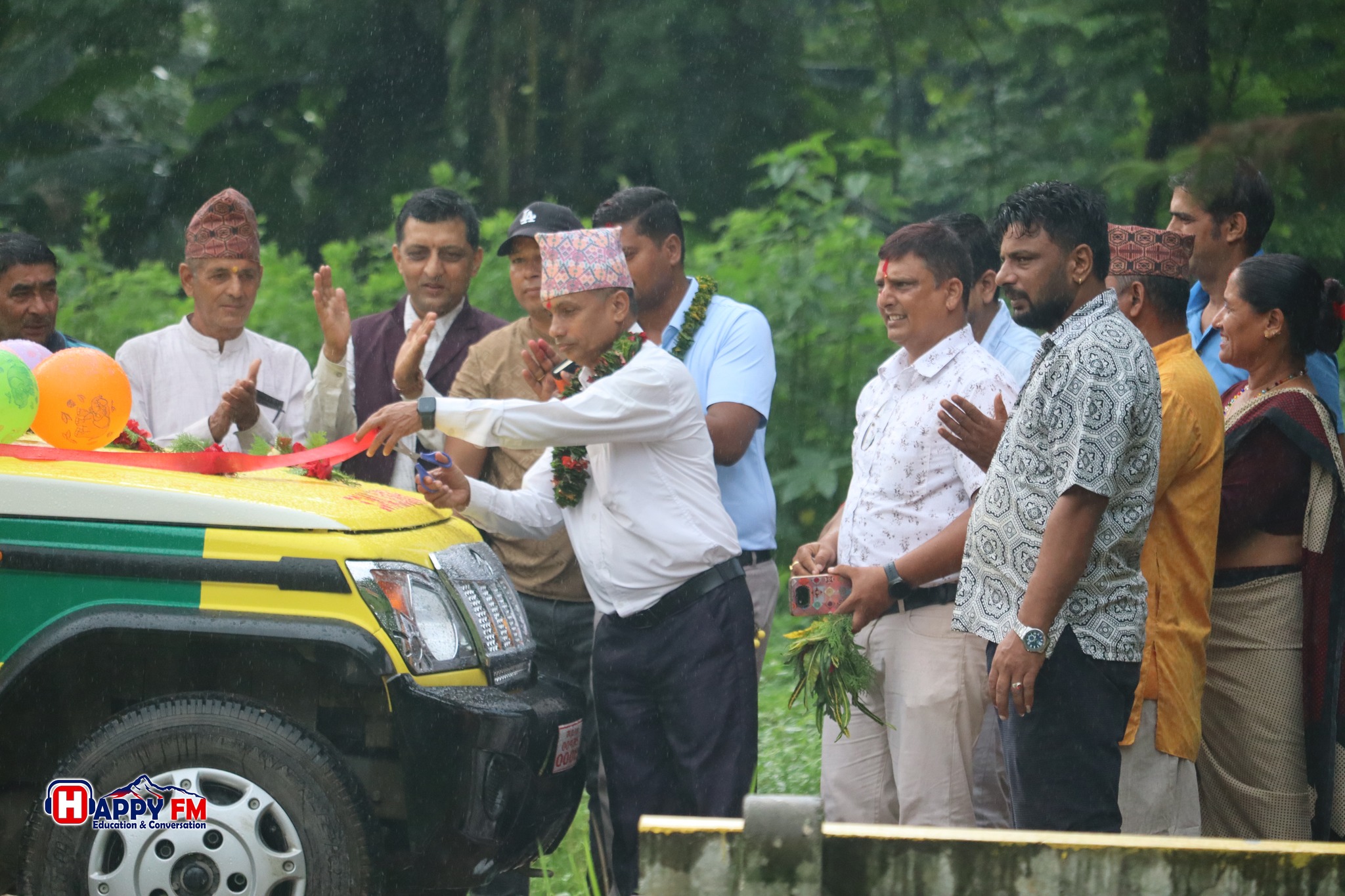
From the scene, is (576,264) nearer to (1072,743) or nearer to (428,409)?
(428,409)

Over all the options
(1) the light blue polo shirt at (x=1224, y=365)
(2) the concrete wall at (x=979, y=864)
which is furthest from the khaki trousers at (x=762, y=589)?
(2) the concrete wall at (x=979, y=864)

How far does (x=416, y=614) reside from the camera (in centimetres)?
414

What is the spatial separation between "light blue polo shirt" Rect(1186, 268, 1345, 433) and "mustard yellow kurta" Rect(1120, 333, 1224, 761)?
0.55 m

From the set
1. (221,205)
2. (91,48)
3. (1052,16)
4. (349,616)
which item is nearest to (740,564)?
(349,616)

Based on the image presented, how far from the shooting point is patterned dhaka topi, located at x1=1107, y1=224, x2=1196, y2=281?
4348 millimetres

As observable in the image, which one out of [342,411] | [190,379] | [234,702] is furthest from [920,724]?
[190,379]

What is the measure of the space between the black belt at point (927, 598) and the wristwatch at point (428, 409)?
1570 mm

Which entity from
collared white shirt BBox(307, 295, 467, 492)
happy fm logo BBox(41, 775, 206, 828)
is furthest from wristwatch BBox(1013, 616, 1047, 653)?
collared white shirt BBox(307, 295, 467, 492)

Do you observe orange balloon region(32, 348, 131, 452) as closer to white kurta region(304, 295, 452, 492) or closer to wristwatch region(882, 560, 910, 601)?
white kurta region(304, 295, 452, 492)

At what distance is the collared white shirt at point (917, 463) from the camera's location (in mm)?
4680

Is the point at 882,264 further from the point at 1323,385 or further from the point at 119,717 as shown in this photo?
the point at 119,717

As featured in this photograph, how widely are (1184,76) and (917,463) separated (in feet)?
10.1

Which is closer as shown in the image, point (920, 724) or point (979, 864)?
point (979, 864)

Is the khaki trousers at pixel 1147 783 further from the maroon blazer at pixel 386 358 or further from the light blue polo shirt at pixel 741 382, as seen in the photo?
the maroon blazer at pixel 386 358
